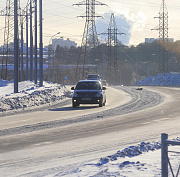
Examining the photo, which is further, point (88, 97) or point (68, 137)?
point (88, 97)

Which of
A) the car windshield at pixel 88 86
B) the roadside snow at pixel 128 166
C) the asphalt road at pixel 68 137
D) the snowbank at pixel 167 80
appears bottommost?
the snowbank at pixel 167 80

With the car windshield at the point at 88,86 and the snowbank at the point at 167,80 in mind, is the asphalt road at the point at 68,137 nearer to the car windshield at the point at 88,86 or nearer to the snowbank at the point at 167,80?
the car windshield at the point at 88,86

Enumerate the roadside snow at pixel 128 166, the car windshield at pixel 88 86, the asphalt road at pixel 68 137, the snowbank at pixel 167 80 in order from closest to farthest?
1. the roadside snow at pixel 128 166
2. the asphalt road at pixel 68 137
3. the car windshield at pixel 88 86
4. the snowbank at pixel 167 80

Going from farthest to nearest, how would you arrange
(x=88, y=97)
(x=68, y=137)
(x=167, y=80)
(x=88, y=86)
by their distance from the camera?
(x=167, y=80)
(x=88, y=86)
(x=88, y=97)
(x=68, y=137)

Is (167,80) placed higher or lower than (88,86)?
lower

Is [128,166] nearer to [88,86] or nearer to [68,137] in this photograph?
[68,137]

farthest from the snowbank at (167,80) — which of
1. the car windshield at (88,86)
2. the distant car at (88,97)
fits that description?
the distant car at (88,97)

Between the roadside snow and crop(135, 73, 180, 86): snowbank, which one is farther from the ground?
the roadside snow

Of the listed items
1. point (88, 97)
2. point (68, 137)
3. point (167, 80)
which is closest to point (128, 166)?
point (68, 137)

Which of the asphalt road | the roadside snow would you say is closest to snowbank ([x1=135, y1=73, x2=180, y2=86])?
the asphalt road

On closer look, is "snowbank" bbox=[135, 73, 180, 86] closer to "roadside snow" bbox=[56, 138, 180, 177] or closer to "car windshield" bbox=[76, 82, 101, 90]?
"car windshield" bbox=[76, 82, 101, 90]

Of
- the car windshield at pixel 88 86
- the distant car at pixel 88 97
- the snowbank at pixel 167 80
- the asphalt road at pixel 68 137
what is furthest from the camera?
the snowbank at pixel 167 80

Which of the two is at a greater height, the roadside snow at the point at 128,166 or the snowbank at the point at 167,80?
the roadside snow at the point at 128,166

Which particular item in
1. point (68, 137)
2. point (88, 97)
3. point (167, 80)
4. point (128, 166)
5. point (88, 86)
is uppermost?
point (88, 86)
